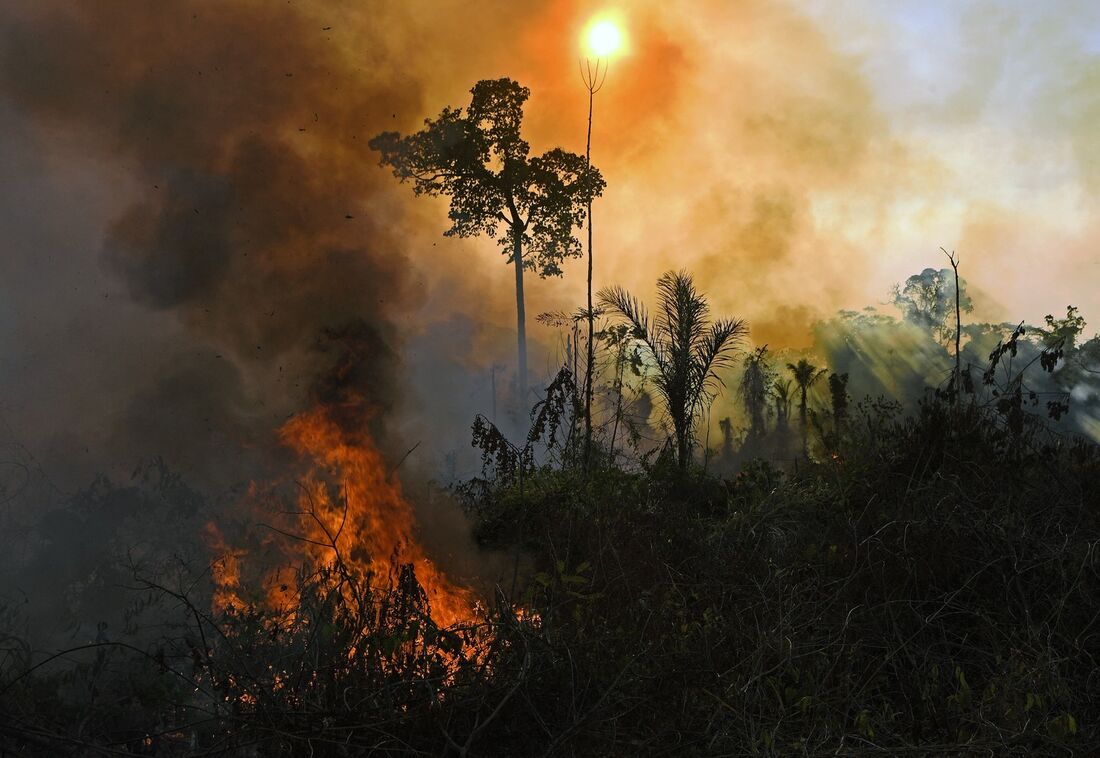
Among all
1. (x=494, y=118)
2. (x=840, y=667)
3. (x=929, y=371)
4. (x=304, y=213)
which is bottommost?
(x=840, y=667)

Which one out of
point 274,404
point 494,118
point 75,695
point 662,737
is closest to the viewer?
point 662,737

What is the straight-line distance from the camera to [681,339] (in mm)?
13070

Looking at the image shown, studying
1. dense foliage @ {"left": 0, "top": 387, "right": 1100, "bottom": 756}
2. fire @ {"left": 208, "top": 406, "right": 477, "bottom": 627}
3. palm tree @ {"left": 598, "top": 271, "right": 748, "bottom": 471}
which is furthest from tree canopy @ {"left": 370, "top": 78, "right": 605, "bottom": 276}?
dense foliage @ {"left": 0, "top": 387, "right": 1100, "bottom": 756}

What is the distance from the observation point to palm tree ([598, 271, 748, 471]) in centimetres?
1291

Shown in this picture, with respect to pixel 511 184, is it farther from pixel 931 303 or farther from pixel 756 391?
pixel 931 303

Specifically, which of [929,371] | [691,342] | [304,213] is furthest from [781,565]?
[929,371]

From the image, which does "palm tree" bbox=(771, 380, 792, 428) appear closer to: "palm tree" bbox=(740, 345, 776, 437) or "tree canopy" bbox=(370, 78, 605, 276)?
"palm tree" bbox=(740, 345, 776, 437)

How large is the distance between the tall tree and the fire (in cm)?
953

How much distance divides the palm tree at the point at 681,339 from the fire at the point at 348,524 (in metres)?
5.43

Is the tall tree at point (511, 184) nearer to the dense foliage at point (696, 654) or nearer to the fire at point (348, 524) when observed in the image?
the fire at point (348, 524)

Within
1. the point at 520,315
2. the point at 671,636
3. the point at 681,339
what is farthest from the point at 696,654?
the point at 520,315

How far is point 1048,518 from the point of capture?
292 inches

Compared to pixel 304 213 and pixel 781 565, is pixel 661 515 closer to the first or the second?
pixel 781 565

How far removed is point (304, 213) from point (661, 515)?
7.10 m
